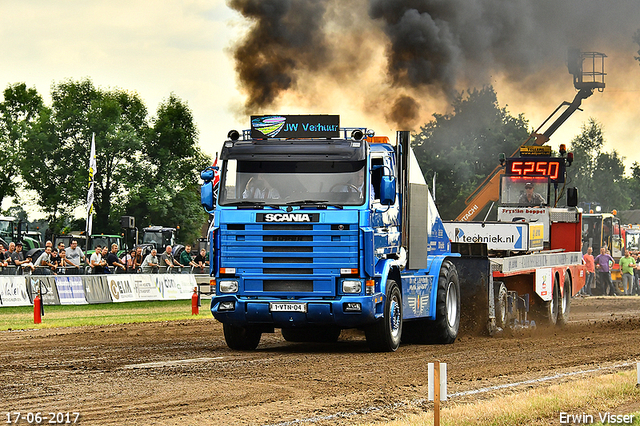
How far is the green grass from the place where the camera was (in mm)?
21703

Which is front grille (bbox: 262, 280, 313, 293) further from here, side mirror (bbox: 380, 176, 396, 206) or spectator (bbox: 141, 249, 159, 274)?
spectator (bbox: 141, 249, 159, 274)

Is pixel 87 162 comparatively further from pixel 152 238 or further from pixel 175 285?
pixel 175 285

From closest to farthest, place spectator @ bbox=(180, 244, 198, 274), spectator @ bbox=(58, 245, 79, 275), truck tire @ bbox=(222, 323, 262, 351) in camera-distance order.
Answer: truck tire @ bbox=(222, 323, 262, 351)
spectator @ bbox=(58, 245, 79, 275)
spectator @ bbox=(180, 244, 198, 274)

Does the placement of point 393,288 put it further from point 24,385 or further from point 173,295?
point 173,295

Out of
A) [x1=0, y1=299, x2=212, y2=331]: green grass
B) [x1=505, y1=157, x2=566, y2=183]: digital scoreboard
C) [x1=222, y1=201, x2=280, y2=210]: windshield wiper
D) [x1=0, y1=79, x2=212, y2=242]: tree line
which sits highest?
[x1=0, y1=79, x2=212, y2=242]: tree line

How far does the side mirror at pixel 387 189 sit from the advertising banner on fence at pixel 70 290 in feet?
47.8

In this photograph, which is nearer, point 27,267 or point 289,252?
point 289,252

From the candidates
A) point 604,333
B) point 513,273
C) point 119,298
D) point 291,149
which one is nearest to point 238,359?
point 291,149

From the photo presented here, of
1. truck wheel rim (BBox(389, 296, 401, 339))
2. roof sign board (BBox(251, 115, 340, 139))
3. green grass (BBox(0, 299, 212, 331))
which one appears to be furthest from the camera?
green grass (BBox(0, 299, 212, 331))

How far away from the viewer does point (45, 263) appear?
26125 millimetres

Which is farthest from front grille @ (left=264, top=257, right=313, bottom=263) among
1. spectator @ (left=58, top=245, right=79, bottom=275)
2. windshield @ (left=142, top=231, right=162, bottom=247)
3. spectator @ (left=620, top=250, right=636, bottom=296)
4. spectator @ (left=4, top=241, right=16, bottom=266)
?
windshield @ (left=142, top=231, right=162, bottom=247)

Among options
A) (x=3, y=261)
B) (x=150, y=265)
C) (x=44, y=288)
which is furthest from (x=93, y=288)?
(x=150, y=265)

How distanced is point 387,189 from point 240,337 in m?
3.53

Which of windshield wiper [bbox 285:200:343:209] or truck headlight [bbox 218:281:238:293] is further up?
windshield wiper [bbox 285:200:343:209]
